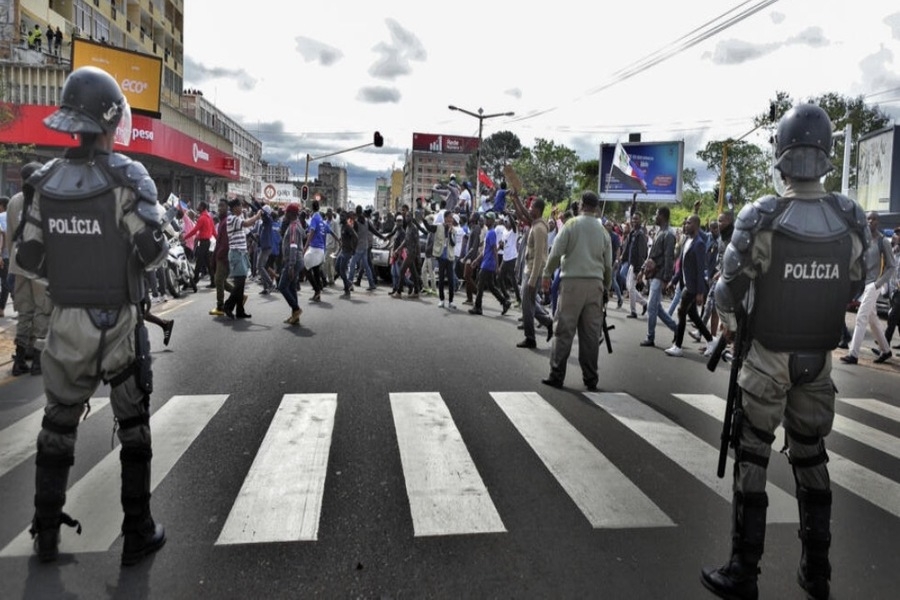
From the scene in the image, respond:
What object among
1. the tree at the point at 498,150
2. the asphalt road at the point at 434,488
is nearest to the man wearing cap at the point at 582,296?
the asphalt road at the point at 434,488

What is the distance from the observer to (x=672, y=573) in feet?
9.84

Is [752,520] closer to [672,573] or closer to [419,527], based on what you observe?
[672,573]

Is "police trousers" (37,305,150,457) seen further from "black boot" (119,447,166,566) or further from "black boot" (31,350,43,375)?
"black boot" (31,350,43,375)

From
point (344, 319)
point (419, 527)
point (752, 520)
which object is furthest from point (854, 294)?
point (344, 319)

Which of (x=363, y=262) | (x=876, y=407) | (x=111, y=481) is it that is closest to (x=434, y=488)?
(x=111, y=481)

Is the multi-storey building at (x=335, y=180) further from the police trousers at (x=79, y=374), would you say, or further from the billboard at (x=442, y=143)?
the police trousers at (x=79, y=374)

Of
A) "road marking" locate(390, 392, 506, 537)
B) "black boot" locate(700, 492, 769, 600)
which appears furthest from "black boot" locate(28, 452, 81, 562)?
"black boot" locate(700, 492, 769, 600)

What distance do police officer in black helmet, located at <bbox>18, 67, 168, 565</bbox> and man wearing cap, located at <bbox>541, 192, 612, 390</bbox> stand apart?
14.7 feet

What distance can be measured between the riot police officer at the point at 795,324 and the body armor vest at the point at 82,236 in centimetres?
288

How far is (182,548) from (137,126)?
2567 centimetres

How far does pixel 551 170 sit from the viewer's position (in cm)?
8919

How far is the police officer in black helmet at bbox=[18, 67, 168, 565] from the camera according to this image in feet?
9.92

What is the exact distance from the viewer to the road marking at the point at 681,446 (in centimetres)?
389

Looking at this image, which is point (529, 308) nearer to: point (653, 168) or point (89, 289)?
point (89, 289)
